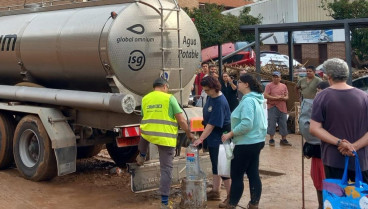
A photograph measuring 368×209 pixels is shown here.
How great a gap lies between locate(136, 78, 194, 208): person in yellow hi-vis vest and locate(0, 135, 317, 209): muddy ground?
0.65 meters

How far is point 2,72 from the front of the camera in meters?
10.3

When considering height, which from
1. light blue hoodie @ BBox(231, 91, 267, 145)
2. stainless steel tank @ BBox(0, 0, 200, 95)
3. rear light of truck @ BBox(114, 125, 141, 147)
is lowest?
rear light of truck @ BBox(114, 125, 141, 147)

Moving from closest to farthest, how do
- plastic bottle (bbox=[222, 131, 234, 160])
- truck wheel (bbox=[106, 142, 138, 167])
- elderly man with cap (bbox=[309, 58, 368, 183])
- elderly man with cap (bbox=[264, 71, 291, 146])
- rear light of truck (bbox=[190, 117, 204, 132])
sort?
elderly man with cap (bbox=[309, 58, 368, 183]) → plastic bottle (bbox=[222, 131, 234, 160]) → rear light of truck (bbox=[190, 117, 204, 132]) → truck wheel (bbox=[106, 142, 138, 167]) → elderly man with cap (bbox=[264, 71, 291, 146])

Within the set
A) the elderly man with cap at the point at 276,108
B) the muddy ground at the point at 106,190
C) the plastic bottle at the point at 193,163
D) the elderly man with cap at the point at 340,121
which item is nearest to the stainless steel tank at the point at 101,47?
the plastic bottle at the point at 193,163

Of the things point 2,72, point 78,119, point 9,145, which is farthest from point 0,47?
point 78,119

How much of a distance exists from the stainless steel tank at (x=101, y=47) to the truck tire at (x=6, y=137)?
786 millimetres

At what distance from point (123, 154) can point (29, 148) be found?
1.78 m

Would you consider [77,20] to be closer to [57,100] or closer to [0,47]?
[57,100]

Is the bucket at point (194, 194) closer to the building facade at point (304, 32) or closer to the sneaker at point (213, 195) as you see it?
the sneaker at point (213, 195)

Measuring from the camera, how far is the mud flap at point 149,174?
7.49 metres

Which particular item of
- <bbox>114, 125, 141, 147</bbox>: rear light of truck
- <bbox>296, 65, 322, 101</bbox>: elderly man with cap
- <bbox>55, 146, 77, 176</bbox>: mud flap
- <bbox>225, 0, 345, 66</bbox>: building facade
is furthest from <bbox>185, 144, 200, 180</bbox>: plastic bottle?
<bbox>225, 0, 345, 66</bbox>: building facade

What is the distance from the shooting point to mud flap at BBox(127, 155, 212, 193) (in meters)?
7.49

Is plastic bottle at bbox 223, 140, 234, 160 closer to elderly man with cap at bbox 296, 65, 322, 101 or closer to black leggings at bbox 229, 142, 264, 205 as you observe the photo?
black leggings at bbox 229, 142, 264, 205

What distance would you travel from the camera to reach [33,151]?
363 inches
